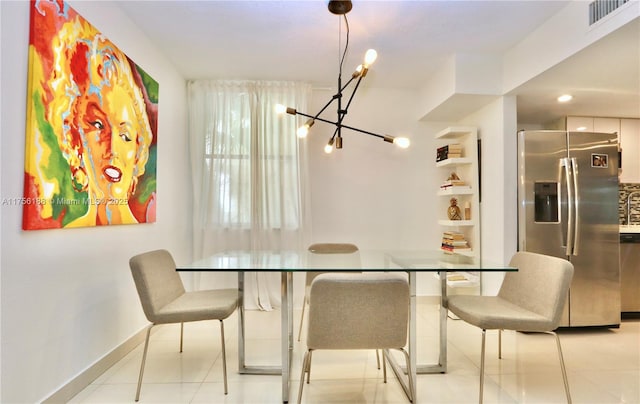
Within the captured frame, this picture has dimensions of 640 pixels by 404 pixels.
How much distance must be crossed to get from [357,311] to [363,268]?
0.30 meters

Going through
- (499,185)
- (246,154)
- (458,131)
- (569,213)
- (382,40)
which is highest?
(382,40)

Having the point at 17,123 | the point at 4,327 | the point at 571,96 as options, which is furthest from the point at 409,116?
the point at 4,327

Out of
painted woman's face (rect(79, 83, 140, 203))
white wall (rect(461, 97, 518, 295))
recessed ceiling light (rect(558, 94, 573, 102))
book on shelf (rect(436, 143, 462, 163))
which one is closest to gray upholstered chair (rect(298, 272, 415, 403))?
painted woman's face (rect(79, 83, 140, 203))

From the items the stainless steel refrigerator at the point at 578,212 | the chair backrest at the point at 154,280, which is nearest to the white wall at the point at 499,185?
the stainless steel refrigerator at the point at 578,212

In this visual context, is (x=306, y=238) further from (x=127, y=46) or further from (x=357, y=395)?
(x=127, y=46)

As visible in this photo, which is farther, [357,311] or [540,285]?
[540,285]

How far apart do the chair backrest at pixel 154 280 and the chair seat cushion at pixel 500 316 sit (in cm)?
185

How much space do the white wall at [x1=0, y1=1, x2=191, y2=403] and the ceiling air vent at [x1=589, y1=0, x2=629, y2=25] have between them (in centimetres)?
316

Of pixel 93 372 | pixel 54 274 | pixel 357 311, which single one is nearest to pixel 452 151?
pixel 357 311

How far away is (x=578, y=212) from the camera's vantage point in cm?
271

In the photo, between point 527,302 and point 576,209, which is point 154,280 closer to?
point 527,302

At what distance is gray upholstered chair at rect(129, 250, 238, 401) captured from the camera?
1.80 meters

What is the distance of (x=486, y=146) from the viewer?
10.3 ft

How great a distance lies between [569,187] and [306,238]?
8.20 ft
